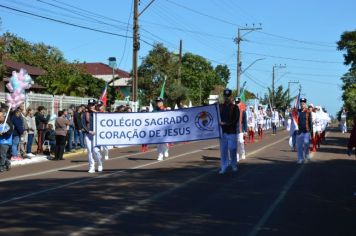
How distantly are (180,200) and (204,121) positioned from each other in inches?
219

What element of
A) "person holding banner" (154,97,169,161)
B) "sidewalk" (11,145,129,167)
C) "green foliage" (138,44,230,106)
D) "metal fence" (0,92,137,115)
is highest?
"green foliage" (138,44,230,106)

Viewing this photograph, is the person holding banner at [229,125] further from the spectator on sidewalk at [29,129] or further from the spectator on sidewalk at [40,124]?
the spectator on sidewalk at [40,124]

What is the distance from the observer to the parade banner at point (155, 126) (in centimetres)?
1578

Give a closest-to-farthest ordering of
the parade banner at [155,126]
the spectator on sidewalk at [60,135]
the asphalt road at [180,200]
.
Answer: the asphalt road at [180,200] < the parade banner at [155,126] < the spectator on sidewalk at [60,135]

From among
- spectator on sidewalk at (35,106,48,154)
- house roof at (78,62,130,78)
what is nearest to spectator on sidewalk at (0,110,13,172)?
spectator on sidewalk at (35,106,48,154)

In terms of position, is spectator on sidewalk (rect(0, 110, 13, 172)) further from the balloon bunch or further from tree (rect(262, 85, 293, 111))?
tree (rect(262, 85, 293, 111))

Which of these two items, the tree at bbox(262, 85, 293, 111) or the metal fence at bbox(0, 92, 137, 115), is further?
the tree at bbox(262, 85, 293, 111)

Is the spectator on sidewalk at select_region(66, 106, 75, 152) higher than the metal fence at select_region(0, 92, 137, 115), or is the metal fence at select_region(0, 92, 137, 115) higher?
the metal fence at select_region(0, 92, 137, 115)

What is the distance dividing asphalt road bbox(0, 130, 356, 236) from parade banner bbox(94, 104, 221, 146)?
0.82m

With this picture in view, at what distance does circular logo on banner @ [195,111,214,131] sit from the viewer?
15609mm

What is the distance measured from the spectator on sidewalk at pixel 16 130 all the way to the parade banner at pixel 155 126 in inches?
166

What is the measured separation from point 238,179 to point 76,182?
3.63m

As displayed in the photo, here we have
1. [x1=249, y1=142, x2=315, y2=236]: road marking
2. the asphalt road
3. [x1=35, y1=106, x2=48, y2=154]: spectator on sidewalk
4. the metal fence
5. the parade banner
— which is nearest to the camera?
[x1=249, y1=142, x2=315, y2=236]: road marking

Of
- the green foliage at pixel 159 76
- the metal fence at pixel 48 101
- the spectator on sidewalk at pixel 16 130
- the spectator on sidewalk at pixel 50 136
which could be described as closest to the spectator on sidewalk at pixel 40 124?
the spectator on sidewalk at pixel 50 136
